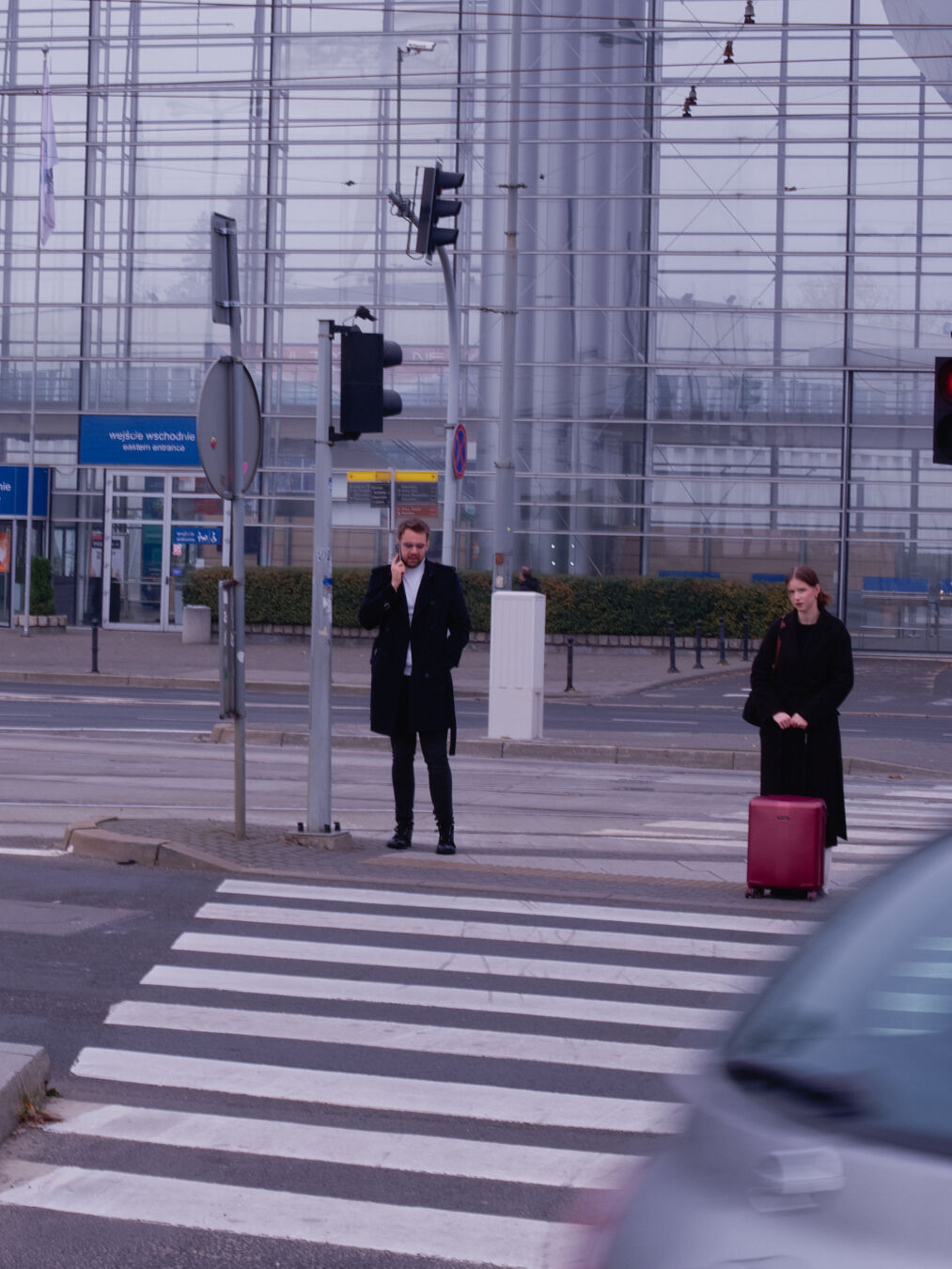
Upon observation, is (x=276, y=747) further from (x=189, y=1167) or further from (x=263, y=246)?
(x=263, y=246)

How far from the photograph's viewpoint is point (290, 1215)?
464 centimetres

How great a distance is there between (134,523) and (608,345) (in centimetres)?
1193

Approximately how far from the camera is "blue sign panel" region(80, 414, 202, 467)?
3931 centimetres

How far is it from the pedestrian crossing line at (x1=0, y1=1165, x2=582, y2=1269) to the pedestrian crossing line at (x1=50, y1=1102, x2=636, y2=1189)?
30 centimetres

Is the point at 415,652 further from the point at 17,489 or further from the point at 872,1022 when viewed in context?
the point at 17,489

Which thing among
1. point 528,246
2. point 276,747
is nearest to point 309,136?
point 528,246

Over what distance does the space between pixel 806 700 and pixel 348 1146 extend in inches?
191

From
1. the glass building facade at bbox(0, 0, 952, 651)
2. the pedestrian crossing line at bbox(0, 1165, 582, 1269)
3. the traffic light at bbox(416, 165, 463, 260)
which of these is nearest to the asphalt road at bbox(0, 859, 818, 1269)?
the pedestrian crossing line at bbox(0, 1165, 582, 1269)

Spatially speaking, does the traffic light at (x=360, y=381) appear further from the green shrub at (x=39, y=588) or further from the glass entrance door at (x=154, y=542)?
the glass entrance door at (x=154, y=542)

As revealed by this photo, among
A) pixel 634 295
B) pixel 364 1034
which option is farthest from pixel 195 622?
pixel 364 1034

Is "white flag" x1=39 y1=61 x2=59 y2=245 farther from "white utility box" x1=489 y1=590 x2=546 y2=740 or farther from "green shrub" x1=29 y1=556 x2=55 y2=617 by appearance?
"white utility box" x1=489 y1=590 x2=546 y2=740

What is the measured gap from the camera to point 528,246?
39156 millimetres

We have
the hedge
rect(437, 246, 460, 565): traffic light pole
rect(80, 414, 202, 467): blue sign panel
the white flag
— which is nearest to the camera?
rect(437, 246, 460, 565): traffic light pole

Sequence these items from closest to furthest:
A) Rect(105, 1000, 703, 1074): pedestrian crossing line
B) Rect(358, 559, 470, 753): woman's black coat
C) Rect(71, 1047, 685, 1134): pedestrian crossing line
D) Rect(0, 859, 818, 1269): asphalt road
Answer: Rect(0, 859, 818, 1269): asphalt road
Rect(71, 1047, 685, 1134): pedestrian crossing line
Rect(105, 1000, 703, 1074): pedestrian crossing line
Rect(358, 559, 470, 753): woman's black coat
